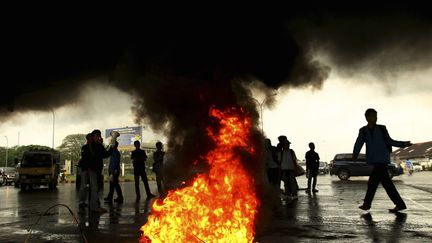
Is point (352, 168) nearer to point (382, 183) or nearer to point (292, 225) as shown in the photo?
point (382, 183)

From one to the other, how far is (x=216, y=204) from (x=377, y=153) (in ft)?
15.1

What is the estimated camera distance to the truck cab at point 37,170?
21359mm

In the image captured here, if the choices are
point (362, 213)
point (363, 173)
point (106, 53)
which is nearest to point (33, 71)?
point (106, 53)

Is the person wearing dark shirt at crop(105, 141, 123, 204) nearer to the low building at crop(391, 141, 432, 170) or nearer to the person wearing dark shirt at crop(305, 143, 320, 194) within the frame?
the person wearing dark shirt at crop(305, 143, 320, 194)

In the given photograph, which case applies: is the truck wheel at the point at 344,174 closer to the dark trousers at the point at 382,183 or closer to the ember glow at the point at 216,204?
the dark trousers at the point at 382,183

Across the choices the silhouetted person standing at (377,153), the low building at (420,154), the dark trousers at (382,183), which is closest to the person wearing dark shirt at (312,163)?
the silhouetted person standing at (377,153)

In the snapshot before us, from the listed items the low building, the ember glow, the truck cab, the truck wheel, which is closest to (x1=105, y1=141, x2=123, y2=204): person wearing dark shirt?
the ember glow

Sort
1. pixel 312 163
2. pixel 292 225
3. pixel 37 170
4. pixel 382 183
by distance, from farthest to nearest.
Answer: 1. pixel 37 170
2. pixel 312 163
3. pixel 382 183
4. pixel 292 225

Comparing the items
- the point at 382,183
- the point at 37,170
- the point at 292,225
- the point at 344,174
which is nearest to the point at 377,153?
the point at 382,183

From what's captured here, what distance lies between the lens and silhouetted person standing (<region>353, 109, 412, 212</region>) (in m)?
7.74

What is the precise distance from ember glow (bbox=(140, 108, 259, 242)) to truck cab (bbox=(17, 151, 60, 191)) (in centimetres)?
1908

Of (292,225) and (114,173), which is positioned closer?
(292,225)

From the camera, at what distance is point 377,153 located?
784 centimetres

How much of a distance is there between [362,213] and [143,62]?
16.8 ft
